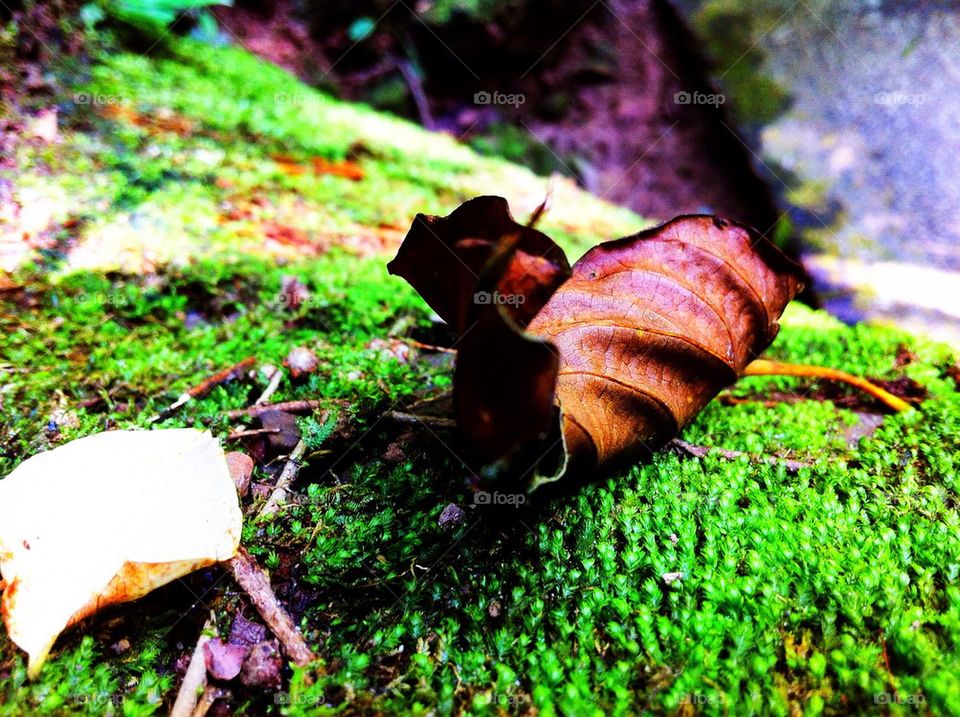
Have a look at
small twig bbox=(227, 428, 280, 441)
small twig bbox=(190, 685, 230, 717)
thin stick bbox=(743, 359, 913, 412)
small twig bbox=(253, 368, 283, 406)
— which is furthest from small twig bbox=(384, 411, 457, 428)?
thin stick bbox=(743, 359, 913, 412)

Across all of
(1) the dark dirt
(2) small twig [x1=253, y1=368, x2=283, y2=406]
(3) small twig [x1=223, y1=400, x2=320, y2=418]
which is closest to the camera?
(3) small twig [x1=223, y1=400, x2=320, y2=418]

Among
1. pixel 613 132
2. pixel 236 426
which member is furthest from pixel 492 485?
pixel 613 132

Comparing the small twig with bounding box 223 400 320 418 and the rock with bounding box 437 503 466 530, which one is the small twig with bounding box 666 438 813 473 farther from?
the small twig with bounding box 223 400 320 418

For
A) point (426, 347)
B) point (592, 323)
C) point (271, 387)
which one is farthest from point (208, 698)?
point (426, 347)

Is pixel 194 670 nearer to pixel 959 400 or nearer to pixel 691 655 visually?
pixel 691 655

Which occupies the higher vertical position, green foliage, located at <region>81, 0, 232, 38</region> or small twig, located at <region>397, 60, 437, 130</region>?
small twig, located at <region>397, 60, 437, 130</region>

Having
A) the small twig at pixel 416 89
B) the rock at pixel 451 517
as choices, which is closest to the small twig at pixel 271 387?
the rock at pixel 451 517

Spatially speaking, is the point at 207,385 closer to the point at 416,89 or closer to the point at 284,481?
the point at 284,481
